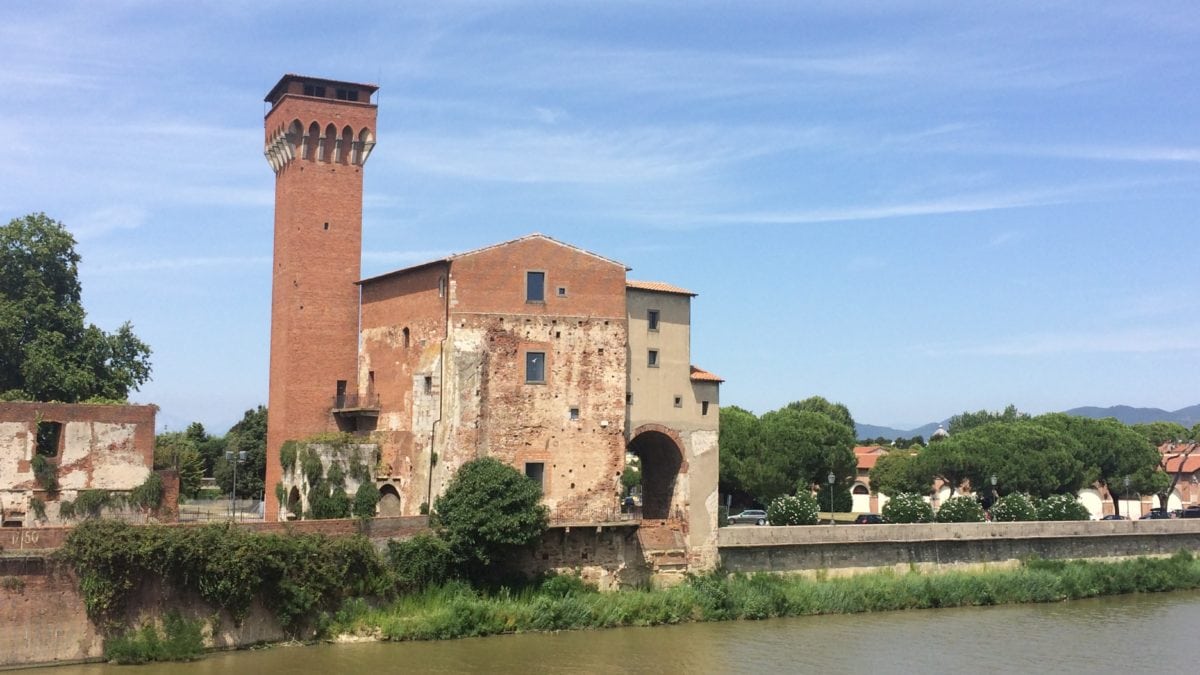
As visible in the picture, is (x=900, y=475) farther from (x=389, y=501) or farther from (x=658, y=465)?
(x=389, y=501)

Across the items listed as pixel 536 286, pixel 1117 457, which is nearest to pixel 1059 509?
pixel 1117 457

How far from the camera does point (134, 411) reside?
36250 millimetres

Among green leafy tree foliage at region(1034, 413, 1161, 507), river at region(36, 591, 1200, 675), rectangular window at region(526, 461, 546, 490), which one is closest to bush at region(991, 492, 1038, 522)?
river at region(36, 591, 1200, 675)

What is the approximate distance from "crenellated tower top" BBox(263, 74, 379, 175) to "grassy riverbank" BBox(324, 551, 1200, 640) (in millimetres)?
16004

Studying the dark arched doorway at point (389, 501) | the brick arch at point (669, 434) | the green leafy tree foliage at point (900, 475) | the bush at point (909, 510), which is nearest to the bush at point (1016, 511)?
the bush at point (909, 510)

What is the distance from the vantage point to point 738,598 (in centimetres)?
3766

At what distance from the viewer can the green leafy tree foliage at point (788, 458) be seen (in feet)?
197

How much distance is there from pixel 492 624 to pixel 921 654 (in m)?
11.2

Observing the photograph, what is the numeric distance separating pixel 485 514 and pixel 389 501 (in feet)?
19.8

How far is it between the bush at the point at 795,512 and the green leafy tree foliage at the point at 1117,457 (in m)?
28.7

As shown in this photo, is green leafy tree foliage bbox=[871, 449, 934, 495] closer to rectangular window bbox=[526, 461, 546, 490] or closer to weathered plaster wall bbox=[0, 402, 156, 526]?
rectangular window bbox=[526, 461, 546, 490]

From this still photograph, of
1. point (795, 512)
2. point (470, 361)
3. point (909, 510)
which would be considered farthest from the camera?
point (909, 510)

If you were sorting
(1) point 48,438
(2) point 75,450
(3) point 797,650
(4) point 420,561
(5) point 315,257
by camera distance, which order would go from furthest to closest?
(5) point 315,257
(1) point 48,438
(2) point 75,450
(4) point 420,561
(3) point 797,650

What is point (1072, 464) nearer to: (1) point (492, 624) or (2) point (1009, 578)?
(2) point (1009, 578)
